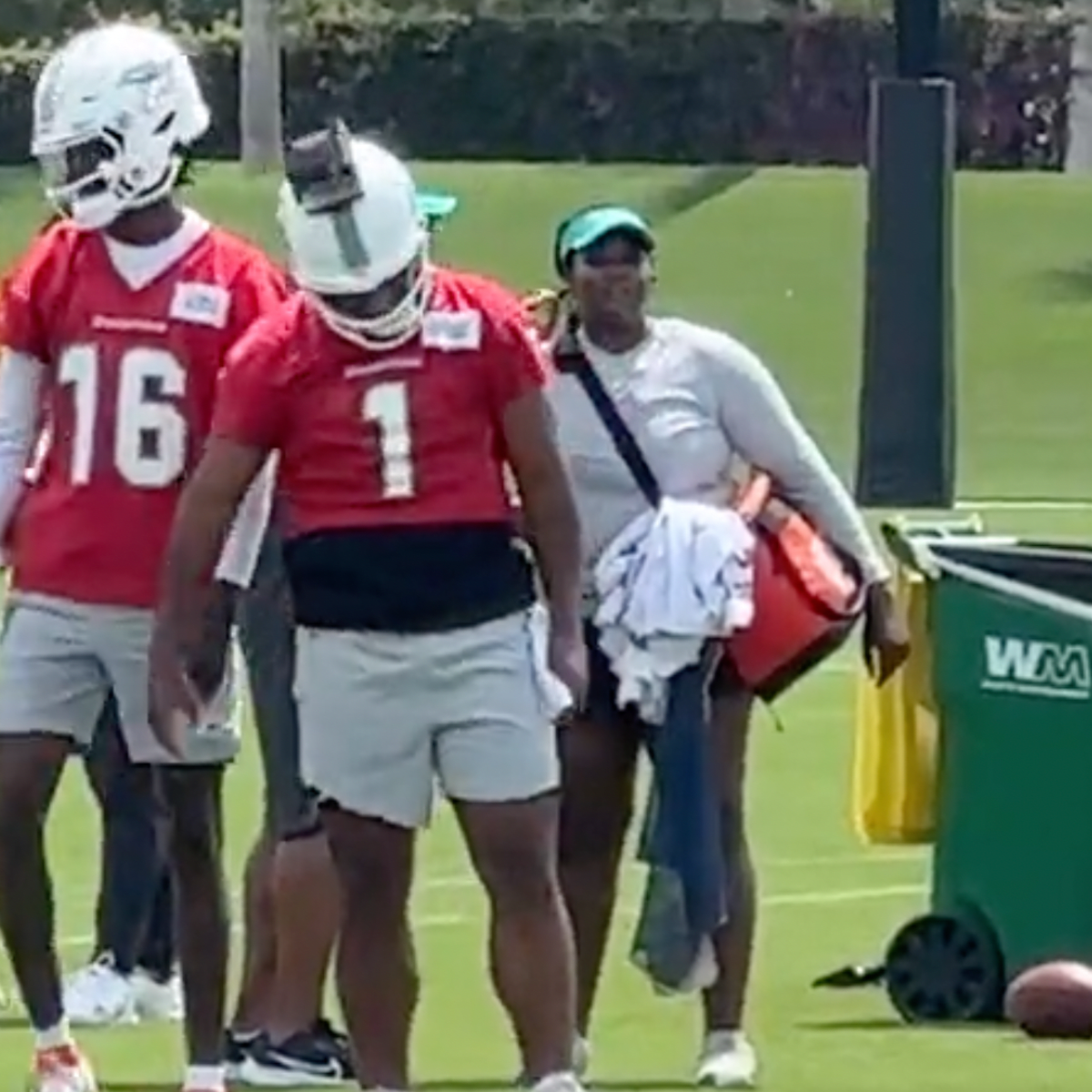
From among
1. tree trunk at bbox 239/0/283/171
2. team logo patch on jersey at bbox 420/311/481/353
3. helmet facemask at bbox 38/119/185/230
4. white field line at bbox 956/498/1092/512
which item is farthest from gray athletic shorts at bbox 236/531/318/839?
tree trunk at bbox 239/0/283/171

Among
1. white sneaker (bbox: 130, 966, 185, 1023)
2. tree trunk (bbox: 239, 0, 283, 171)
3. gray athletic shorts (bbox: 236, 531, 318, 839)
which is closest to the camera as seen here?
gray athletic shorts (bbox: 236, 531, 318, 839)

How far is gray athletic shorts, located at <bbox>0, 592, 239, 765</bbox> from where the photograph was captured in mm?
8969

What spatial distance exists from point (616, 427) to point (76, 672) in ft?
4.72

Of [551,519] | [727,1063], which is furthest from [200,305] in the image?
[727,1063]

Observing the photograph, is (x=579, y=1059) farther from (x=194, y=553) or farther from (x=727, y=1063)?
(x=194, y=553)

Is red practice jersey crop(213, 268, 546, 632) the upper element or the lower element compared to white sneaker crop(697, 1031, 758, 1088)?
upper

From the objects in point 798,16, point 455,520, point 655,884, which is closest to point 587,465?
point 655,884

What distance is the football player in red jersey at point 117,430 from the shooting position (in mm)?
8953

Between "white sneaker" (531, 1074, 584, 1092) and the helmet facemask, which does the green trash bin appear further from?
the helmet facemask

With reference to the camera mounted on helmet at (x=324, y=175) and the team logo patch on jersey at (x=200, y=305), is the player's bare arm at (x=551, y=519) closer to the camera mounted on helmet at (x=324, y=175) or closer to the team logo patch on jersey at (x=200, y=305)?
the camera mounted on helmet at (x=324, y=175)

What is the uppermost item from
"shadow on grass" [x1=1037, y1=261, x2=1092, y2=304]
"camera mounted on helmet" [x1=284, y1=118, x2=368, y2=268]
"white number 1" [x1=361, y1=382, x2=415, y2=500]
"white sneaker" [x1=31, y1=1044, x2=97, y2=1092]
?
"camera mounted on helmet" [x1=284, y1=118, x2=368, y2=268]

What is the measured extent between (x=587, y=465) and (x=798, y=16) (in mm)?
37245

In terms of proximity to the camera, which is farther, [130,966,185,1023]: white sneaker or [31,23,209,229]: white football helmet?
[130,966,185,1023]: white sneaker

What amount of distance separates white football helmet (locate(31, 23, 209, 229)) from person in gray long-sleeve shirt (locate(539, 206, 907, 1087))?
3.78 ft
